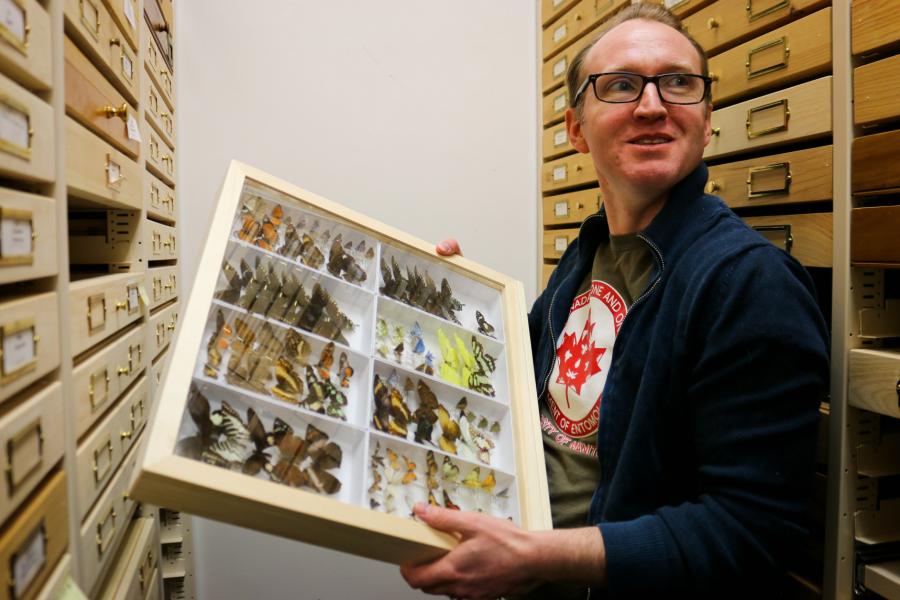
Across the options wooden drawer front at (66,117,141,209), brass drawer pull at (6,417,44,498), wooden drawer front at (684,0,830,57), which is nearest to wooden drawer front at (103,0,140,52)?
wooden drawer front at (66,117,141,209)

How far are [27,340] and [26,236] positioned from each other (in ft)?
0.42

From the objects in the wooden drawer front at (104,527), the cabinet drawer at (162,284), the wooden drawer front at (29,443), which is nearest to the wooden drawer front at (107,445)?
the wooden drawer front at (104,527)

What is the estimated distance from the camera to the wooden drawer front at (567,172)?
2400mm

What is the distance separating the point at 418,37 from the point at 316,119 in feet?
1.85

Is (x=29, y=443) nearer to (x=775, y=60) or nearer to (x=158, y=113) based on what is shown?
(x=158, y=113)

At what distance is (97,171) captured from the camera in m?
1.18

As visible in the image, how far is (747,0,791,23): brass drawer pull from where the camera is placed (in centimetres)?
142

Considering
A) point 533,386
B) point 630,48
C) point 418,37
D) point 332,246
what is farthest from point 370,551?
point 418,37

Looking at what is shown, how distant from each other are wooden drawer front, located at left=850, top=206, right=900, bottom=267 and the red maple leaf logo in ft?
1.71

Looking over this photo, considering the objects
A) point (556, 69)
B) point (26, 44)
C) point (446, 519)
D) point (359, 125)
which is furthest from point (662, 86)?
point (359, 125)

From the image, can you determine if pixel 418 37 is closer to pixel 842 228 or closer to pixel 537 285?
pixel 537 285

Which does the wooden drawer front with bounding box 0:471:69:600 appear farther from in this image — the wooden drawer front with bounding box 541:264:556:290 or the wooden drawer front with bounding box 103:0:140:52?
the wooden drawer front with bounding box 541:264:556:290

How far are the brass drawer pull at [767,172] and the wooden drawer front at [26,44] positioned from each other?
1.42 m

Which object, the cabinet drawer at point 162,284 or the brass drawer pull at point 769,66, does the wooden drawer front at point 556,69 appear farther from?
the cabinet drawer at point 162,284
